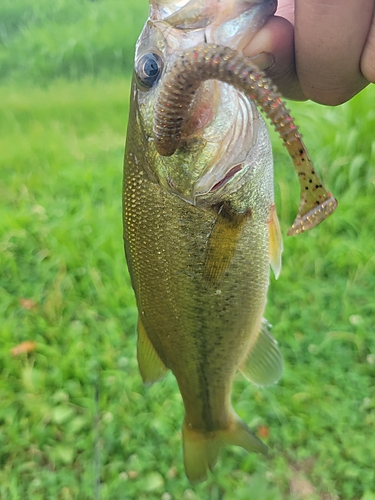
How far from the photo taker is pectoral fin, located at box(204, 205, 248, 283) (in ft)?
3.11

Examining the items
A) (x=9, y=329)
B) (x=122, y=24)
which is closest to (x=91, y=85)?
(x=122, y=24)

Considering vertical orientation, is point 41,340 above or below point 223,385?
below

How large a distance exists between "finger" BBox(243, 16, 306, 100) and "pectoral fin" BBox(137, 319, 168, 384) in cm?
69

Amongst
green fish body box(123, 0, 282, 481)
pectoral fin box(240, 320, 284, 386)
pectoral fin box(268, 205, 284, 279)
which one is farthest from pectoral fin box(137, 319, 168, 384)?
pectoral fin box(268, 205, 284, 279)

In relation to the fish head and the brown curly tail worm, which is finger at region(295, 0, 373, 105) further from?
the brown curly tail worm

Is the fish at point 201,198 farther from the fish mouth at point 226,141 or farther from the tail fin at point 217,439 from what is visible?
the tail fin at point 217,439

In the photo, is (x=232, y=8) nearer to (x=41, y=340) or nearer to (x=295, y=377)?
(x=295, y=377)

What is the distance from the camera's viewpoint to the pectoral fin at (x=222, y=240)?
0.95 metres

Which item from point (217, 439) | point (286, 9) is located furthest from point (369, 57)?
point (217, 439)

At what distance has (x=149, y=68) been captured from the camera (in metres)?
0.85

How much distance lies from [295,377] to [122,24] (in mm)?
3176

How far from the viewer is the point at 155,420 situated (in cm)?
207

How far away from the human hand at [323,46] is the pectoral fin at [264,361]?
673mm

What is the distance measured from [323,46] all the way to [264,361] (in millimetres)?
848
